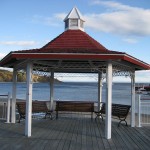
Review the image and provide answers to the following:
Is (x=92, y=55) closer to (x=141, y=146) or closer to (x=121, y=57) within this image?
(x=121, y=57)

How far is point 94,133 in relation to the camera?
9.55m

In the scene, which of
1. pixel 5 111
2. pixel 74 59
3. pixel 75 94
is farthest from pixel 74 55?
pixel 75 94

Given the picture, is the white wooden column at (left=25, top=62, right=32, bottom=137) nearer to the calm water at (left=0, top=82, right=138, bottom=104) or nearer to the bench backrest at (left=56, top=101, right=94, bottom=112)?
the bench backrest at (left=56, top=101, right=94, bottom=112)

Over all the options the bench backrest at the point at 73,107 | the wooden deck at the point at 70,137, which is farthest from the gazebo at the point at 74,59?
the bench backrest at the point at 73,107

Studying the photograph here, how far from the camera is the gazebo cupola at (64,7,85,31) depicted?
12.0 metres

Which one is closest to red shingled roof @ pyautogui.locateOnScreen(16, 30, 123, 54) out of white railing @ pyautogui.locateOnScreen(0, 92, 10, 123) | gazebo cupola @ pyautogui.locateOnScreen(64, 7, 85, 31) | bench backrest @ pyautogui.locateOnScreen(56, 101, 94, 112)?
gazebo cupola @ pyautogui.locateOnScreen(64, 7, 85, 31)

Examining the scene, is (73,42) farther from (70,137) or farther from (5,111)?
(5,111)

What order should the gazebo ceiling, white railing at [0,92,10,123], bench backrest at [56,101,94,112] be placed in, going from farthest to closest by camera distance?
bench backrest at [56,101,94,112]
white railing at [0,92,10,123]
the gazebo ceiling

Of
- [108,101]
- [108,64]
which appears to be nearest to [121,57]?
[108,64]

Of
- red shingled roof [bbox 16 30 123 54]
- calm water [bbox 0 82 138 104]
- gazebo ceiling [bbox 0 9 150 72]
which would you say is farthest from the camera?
calm water [bbox 0 82 138 104]

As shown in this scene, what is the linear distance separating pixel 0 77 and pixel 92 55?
170m

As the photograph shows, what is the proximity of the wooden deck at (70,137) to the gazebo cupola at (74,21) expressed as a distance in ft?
12.2

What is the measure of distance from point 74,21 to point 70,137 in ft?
16.8

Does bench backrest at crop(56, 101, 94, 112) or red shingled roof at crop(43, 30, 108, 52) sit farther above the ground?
red shingled roof at crop(43, 30, 108, 52)
